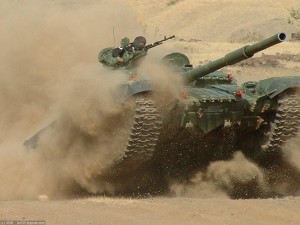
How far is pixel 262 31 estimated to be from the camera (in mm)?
39656

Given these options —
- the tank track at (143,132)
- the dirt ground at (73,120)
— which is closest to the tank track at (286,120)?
the dirt ground at (73,120)

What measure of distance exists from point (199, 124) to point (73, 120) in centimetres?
177

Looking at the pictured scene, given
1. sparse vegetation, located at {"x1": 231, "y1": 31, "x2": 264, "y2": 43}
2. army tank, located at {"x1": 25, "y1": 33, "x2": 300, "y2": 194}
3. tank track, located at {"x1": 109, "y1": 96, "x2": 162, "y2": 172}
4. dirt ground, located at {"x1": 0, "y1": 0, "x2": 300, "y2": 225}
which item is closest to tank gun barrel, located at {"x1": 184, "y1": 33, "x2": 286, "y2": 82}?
army tank, located at {"x1": 25, "y1": 33, "x2": 300, "y2": 194}

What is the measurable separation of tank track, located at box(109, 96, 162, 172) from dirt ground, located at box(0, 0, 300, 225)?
11.1 inches

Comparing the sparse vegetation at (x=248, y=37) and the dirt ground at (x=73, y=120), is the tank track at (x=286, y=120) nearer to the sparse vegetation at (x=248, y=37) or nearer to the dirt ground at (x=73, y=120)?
the dirt ground at (x=73, y=120)

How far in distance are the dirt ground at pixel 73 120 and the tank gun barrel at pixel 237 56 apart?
538mm

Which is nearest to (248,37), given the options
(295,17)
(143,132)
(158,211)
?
(295,17)

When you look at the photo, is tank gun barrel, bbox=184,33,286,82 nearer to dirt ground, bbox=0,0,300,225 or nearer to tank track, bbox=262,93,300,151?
dirt ground, bbox=0,0,300,225

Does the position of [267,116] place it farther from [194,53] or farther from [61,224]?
[194,53]

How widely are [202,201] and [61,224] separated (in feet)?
9.00

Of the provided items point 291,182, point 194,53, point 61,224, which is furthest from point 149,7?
point 61,224

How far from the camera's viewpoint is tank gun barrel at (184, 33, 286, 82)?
9.60 m

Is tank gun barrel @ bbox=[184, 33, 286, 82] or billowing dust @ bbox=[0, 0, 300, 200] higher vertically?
tank gun barrel @ bbox=[184, 33, 286, 82]

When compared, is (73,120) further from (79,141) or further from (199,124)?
(199,124)
